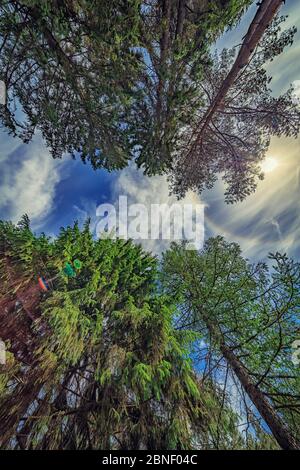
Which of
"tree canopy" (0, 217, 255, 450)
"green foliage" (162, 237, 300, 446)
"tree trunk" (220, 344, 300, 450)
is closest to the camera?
"tree canopy" (0, 217, 255, 450)

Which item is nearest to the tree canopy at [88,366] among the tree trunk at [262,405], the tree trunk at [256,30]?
the tree trunk at [262,405]

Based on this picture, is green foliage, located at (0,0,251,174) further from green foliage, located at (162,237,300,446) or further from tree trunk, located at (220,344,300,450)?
tree trunk, located at (220,344,300,450)

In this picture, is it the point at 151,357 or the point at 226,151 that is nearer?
the point at 151,357

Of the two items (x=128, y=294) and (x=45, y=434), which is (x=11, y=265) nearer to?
(x=128, y=294)

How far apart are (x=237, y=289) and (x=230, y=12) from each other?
5.34 m

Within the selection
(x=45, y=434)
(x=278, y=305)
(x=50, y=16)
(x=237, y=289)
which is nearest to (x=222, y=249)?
(x=237, y=289)

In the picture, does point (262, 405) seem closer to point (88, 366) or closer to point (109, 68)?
point (88, 366)

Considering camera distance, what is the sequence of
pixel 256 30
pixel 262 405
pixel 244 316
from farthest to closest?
pixel 244 316, pixel 262 405, pixel 256 30

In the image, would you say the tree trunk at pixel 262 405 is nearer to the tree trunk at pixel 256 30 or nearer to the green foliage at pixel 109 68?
the green foliage at pixel 109 68

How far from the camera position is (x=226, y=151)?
24.1 ft

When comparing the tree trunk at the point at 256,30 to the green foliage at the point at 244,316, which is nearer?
the tree trunk at the point at 256,30

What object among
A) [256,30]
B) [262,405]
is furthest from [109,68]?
[262,405]

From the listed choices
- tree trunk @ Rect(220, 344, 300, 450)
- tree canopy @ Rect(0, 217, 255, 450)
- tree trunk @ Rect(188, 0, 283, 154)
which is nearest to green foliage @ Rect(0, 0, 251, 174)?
tree trunk @ Rect(188, 0, 283, 154)

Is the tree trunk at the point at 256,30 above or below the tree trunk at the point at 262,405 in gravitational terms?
above
